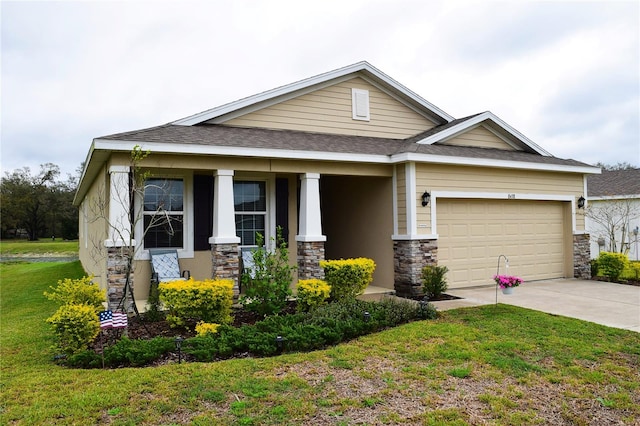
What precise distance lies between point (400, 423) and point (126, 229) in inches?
237

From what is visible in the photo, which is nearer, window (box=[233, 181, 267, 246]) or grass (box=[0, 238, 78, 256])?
window (box=[233, 181, 267, 246])

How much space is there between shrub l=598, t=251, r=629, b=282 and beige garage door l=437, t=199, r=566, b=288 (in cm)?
102

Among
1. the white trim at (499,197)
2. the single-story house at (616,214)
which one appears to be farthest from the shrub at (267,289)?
the single-story house at (616,214)

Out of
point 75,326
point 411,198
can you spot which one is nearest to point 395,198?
point 411,198

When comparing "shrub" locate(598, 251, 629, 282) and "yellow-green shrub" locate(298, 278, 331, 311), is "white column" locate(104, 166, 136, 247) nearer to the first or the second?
"yellow-green shrub" locate(298, 278, 331, 311)

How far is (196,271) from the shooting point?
10195mm

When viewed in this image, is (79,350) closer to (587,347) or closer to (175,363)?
(175,363)

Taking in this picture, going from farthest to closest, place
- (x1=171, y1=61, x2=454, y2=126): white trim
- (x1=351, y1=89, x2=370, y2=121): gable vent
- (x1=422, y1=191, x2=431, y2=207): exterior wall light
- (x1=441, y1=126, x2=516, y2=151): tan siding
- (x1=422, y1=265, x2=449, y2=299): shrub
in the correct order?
(x1=351, y1=89, x2=370, y2=121): gable vent < (x1=441, y1=126, x2=516, y2=151): tan siding < (x1=171, y1=61, x2=454, y2=126): white trim < (x1=422, y1=191, x2=431, y2=207): exterior wall light < (x1=422, y1=265, x2=449, y2=299): shrub

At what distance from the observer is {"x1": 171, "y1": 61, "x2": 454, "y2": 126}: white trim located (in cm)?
1095

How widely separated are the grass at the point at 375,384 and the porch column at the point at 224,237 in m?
3.20

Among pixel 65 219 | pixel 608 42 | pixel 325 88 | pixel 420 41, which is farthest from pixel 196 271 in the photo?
pixel 65 219

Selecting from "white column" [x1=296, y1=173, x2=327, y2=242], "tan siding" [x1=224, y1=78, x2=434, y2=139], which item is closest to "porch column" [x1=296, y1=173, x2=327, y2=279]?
"white column" [x1=296, y1=173, x2=327, y2=242]

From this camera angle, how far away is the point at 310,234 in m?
9.89

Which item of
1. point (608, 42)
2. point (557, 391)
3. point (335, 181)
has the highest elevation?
point (608, 42)
